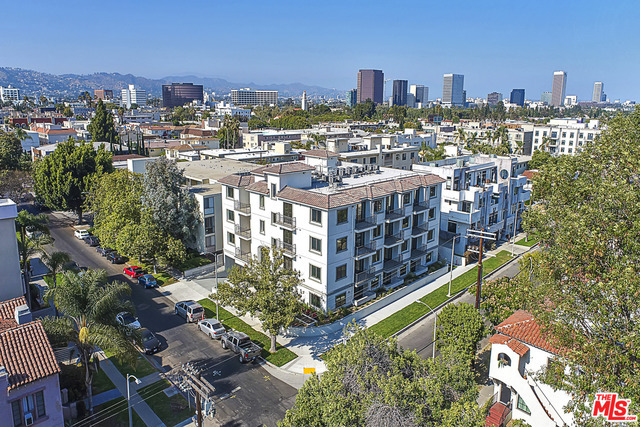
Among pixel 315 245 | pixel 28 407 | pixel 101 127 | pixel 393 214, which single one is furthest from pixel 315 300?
pixel 101 127

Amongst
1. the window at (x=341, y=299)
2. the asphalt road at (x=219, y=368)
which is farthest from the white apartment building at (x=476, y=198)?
the asphalt road at (x=219, y=368)

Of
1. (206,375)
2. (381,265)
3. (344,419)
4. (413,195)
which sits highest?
(413,195)

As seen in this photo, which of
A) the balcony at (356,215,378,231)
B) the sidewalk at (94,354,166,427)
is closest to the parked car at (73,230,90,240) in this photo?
the sidewalk at (94,354,166,427)

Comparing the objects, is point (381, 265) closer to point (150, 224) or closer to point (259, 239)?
point (259, 239)

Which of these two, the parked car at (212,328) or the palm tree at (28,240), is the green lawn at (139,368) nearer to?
the parked car at (212,328)

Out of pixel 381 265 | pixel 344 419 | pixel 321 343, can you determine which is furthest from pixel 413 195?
pixel 344 419

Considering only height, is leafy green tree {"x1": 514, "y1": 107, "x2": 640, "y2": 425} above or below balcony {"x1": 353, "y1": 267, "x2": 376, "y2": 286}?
above

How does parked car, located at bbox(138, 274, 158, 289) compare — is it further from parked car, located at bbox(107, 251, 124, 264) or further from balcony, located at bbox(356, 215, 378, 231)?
balcony, located at bbox(356, 215, 378, 231)
